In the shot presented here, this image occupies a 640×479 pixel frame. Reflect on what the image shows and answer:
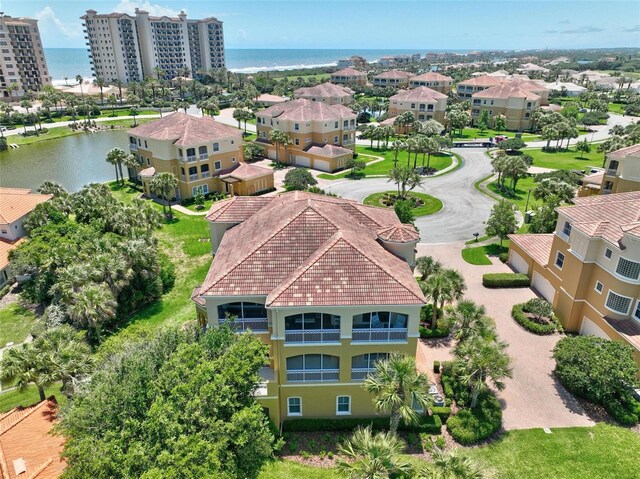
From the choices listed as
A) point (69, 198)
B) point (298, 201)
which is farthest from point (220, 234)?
point (69, 198)

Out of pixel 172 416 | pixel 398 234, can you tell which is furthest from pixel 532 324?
pixel 172 416

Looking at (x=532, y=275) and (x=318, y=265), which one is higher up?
(x=318, y=265)

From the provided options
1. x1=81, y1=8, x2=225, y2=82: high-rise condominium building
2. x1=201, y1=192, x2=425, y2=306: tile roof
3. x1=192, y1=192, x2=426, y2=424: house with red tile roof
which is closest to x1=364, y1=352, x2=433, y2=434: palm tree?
x1=192, y1=192, x2=426, y2=424: house with red tile roof

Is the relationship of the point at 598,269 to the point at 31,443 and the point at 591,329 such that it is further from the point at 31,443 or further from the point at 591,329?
the point at 31,443

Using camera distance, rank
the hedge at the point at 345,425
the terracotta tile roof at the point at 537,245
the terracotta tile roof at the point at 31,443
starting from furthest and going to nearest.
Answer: the terracotta tile roof at the point at 537,245
the hedge at the point at 345,425
the terracotta tile roof at the point at 31,443

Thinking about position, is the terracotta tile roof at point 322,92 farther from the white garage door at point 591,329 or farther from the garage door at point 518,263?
the white garage door at point 591,329

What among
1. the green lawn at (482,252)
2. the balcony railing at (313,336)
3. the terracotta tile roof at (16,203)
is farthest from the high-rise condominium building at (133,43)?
the balcony railing at (313,336)

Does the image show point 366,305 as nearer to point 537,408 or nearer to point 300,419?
point 300,419
